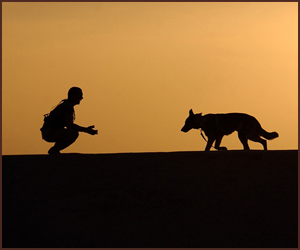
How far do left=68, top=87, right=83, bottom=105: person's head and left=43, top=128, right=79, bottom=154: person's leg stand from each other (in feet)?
1.55

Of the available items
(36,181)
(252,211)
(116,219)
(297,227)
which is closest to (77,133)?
(36,181)

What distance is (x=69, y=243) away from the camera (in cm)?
709

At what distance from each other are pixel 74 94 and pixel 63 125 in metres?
0.51

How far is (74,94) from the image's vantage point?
841 centimetres

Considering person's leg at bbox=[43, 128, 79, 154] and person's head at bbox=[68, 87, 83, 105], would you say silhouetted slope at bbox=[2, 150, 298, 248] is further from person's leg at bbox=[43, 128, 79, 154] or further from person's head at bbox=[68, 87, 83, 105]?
person's head at bbox=[68, 87, 83, 105]

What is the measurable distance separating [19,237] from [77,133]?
189cm

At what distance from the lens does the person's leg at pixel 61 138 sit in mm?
8352

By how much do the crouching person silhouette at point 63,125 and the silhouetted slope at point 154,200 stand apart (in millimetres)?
870

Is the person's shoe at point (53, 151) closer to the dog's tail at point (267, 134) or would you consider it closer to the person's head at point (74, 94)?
the person's head at point (74, 94)

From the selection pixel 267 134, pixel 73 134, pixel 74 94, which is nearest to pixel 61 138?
pixel 73 134

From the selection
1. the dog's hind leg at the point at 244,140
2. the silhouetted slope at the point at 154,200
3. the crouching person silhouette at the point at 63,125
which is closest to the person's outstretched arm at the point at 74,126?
the crouching person silhouette at the point at 63,125

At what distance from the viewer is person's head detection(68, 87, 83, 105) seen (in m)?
8.41

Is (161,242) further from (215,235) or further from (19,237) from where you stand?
(19,237)

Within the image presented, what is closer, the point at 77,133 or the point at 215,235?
the point at 215,235
